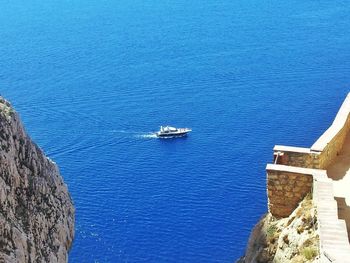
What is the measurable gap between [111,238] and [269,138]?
62.3ft

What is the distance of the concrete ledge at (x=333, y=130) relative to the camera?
41.6 ft

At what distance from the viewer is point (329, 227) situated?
31.7 ft

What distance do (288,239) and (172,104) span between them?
166 ft

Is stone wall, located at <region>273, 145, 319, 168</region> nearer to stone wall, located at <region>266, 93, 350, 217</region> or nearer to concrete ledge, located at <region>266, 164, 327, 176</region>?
stone wall, located at <region>266, 93, 350, 217</region>

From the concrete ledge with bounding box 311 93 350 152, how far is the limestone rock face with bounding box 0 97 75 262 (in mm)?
5591

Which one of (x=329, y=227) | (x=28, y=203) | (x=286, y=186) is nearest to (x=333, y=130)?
(x=286, y=186)

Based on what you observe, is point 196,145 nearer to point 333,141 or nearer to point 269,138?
point 269,138

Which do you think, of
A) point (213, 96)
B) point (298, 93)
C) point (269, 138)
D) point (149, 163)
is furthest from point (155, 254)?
point (298, 93)

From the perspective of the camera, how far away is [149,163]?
172 feet

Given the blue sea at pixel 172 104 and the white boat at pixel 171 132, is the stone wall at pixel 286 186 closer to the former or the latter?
the blue sea at pixel 172 104

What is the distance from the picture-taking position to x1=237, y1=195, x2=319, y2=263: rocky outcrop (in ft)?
33.8

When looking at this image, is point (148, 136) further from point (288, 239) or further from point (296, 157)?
point (288, 239)

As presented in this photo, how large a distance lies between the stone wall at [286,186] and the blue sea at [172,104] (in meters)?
27.1

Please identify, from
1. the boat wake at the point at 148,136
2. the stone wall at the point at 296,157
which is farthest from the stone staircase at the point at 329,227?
the boat wake at the point at 148,136
